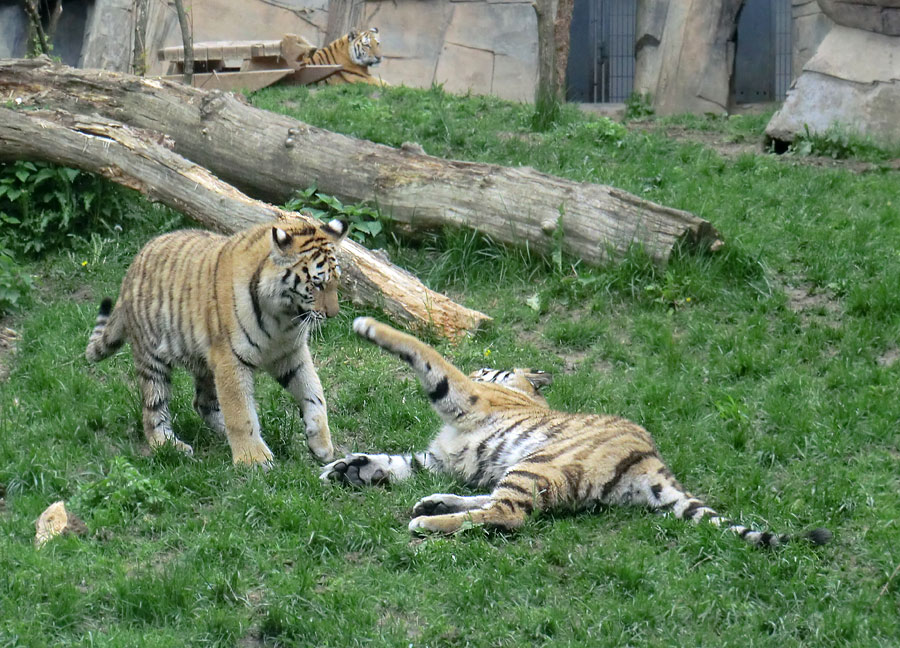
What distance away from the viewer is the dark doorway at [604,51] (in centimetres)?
1914

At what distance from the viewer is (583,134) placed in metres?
11.1

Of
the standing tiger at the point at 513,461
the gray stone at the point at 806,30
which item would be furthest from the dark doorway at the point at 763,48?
the standing tiger at the point at 513,461

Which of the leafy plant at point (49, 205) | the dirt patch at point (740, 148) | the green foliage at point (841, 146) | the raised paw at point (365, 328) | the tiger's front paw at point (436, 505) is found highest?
the green foliage at point (841, 146)

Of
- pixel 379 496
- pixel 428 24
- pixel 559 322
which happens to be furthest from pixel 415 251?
pixel 428 24

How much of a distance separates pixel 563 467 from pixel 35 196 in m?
5.96

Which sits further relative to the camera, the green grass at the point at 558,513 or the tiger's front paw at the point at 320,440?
the tiger's front paw at the point at 320,440

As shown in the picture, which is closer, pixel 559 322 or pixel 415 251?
pixel 559 322

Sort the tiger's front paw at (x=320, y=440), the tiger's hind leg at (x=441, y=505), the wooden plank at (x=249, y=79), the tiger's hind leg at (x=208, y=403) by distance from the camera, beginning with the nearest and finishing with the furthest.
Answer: the tiger's hind leg at (x=441, y=505) → the tiger's front paw at (x=320, y=440) → the tiger's hind leg at (x=208, y=403) → the wooden plank at (x=249, y=79)

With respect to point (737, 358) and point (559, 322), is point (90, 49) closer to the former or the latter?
point (559, 322)

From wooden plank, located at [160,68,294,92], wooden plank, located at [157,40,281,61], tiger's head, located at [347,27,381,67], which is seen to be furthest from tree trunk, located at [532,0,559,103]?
tiger's head, located at [347,27,381,67]

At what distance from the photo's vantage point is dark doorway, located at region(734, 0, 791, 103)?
58.9ft

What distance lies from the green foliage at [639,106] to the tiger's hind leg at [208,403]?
8.20 meters

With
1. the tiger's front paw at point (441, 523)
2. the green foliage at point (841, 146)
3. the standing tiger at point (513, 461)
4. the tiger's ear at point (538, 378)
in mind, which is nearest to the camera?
the tiger's front paw at point (441, 523)

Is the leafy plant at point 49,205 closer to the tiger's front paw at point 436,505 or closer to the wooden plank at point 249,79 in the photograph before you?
the wooden plank at point 249,79
